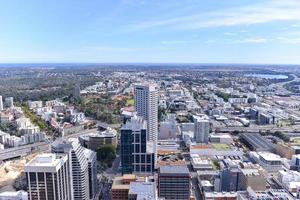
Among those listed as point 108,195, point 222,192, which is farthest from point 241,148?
point 108,195

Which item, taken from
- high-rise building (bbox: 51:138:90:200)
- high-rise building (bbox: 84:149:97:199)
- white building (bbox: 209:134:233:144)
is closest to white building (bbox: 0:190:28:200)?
high-rise building (bbox: 51:138:90:200)

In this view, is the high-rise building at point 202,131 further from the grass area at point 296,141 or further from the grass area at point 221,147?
the grass area at point 296,141

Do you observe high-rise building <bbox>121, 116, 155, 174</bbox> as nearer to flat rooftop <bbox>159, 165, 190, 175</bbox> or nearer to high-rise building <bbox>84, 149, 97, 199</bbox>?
flat rooftop <bbox>159, 165, 190, 175</bbox>

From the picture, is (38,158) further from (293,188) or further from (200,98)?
(200,98)

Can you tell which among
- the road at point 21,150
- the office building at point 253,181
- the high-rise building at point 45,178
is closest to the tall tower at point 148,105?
the office building at point 253,181

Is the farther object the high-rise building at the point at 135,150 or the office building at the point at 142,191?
the high-rise building at the point at 135,150

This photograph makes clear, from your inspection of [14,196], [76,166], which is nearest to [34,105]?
[14,196]
